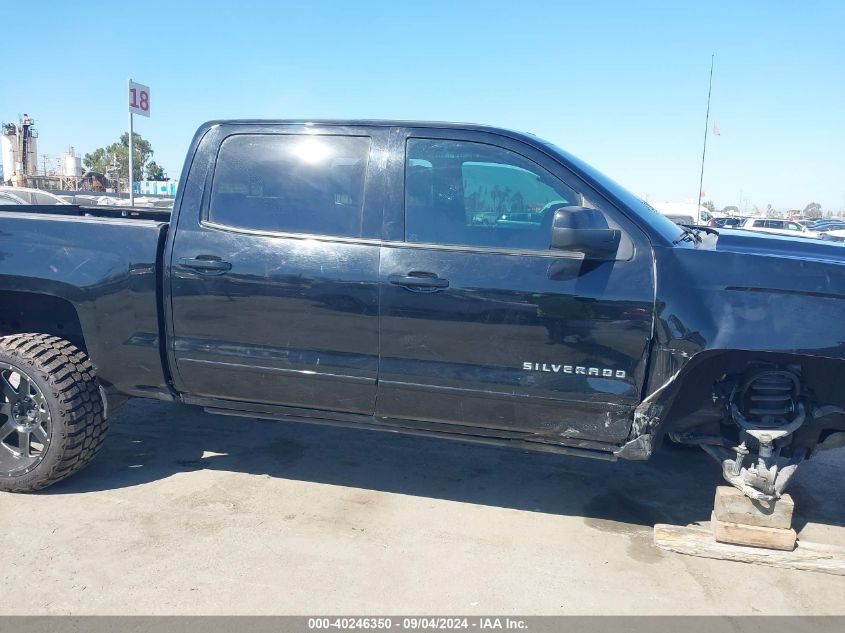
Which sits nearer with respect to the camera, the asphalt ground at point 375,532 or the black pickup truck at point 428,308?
the asphalt ground at point 375,532

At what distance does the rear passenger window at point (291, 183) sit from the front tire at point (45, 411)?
3.76ft

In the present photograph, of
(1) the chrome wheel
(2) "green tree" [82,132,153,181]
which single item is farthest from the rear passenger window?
(2) "green tree" [82,132,153,181]

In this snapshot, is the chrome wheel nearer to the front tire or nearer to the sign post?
the front tire

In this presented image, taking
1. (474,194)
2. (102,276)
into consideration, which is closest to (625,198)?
(474,194)

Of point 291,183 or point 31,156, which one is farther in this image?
point 31,156

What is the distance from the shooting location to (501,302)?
2961 millimetres

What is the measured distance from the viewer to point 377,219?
3.18m

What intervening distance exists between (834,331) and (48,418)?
3.83 meters

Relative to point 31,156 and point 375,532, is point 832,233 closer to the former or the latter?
A: point 375,532

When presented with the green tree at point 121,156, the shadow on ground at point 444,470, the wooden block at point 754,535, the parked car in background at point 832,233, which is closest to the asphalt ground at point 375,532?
the shadow on ground at point 444,470

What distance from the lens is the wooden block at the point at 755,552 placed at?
2.99m

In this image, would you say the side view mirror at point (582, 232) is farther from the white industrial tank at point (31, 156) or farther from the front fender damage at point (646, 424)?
the white industrial tank at point (31, 156)

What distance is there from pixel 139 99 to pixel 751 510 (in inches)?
417

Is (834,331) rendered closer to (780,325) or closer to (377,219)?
(780,325)
